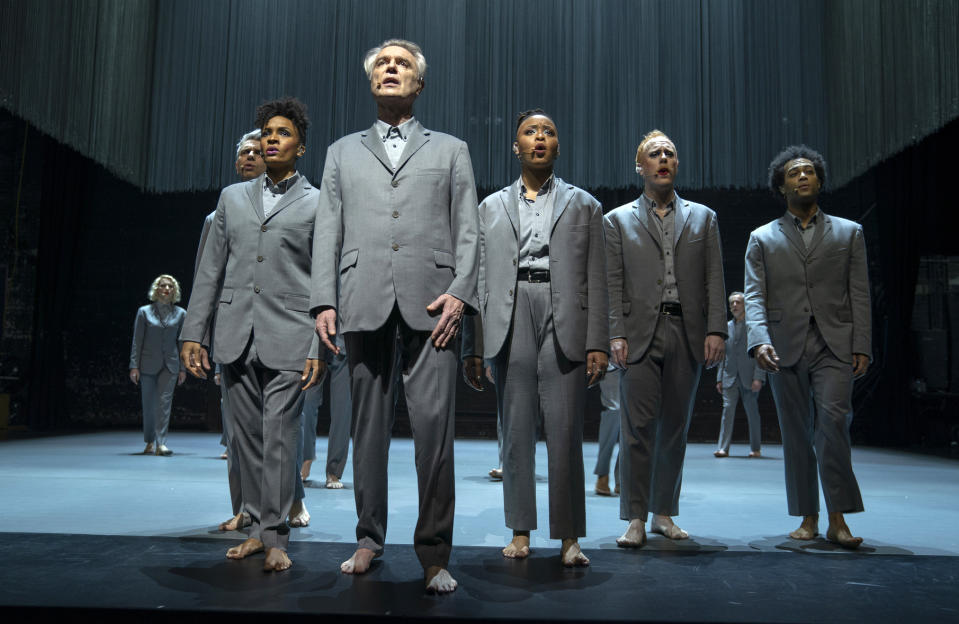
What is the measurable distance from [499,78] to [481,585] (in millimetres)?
6225

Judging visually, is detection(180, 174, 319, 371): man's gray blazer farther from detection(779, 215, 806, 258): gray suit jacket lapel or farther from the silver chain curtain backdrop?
the silver chain curtain backdrop

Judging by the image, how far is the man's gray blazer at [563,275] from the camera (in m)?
2.50

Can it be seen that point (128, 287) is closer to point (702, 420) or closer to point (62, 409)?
point (62, 409)

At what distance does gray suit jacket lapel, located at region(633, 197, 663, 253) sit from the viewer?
300 cm

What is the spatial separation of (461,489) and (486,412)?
5013mm

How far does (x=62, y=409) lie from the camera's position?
9.68 m

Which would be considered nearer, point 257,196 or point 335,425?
point 257,196

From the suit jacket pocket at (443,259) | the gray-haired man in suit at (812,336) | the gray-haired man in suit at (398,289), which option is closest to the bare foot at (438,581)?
the gray-haired man in suit at (398,289)

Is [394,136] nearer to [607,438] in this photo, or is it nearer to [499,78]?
[607,438]

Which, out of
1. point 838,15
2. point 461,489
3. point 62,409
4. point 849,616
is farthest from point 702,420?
point 62,409

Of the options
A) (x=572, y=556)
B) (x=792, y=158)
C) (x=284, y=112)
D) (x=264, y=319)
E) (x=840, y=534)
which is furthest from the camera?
(x=792, y=158)

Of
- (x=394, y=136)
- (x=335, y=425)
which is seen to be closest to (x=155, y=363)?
(x=335, y=425)

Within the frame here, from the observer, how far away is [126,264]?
10.0 m

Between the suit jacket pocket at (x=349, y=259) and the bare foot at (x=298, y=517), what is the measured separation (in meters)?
1.37
